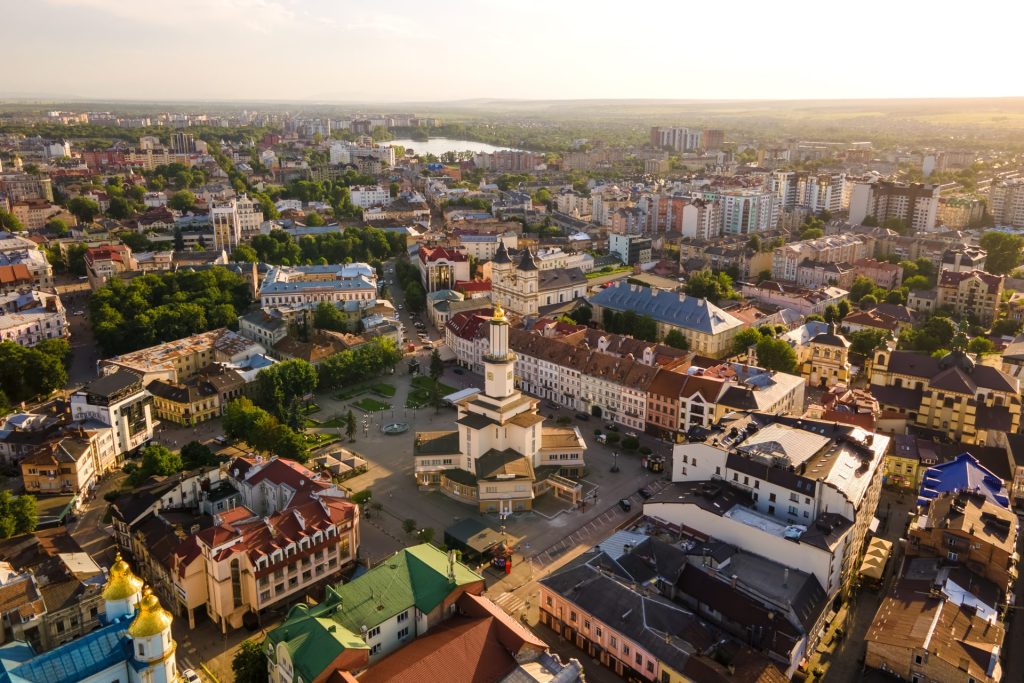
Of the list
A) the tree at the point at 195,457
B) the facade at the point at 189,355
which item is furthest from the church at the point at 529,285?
the tree at the point at 195,457

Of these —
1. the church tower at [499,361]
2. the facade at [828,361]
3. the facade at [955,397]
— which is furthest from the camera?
the facade at [828,361]

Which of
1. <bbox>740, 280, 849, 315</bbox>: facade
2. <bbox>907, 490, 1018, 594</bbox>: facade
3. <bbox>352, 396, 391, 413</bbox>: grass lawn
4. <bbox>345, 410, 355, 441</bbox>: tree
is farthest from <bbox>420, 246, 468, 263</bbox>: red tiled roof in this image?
<bbox>907, 490, 1018, 594</bbox>: facade

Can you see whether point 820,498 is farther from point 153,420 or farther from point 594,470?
point 153,420

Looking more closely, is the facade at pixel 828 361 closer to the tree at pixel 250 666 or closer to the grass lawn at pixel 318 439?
the grass lawn at pixel 318 439

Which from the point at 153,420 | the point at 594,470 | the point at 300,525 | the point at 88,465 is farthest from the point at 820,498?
the point at 153,420

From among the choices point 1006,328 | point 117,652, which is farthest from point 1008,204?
point 117,652

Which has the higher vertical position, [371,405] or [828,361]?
[828,361]

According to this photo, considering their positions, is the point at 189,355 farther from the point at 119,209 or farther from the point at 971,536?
the point at 119,209
